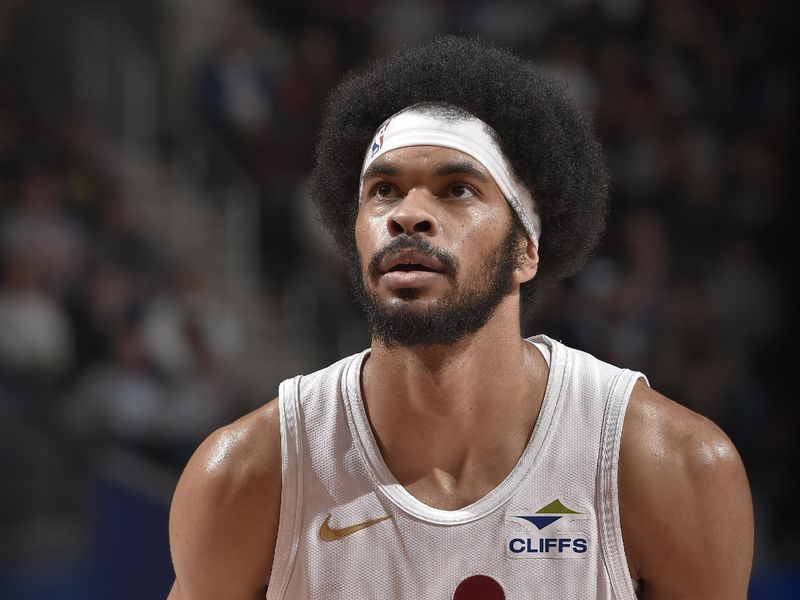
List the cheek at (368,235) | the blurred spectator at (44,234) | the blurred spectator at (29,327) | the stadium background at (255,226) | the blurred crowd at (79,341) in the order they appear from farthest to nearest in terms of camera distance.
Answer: the blurred spectator at (44,234), the blurred spectator at (29,327), the stadium background at (255,226), the blurred crowd at (79,341), the cheek at (368,235)

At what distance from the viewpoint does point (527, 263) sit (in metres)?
3.08

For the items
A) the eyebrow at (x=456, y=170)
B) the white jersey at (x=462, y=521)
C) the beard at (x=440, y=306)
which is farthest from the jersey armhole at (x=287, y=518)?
the eyebrow at (x=456, y=170)

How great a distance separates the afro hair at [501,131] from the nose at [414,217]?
0.34 m

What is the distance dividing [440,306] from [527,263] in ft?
1.32

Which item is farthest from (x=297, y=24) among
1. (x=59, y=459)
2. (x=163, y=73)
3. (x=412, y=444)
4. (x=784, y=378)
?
(x=412, y=444)

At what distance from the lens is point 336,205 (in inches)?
134

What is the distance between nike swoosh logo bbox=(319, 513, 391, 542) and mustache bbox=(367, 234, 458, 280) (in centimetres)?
66

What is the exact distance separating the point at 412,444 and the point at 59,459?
429 centimetres

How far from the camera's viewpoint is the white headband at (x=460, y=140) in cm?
294

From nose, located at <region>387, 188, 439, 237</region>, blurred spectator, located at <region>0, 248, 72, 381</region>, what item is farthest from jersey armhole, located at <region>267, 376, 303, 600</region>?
blurred spectator, located at <region>0, 248, 72, 381</region>

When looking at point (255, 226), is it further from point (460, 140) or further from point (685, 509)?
point (685, 509)

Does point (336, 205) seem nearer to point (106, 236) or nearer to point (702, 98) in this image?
point (106, 236)

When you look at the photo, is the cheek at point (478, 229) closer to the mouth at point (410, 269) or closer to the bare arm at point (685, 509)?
the mouth at point (410, 269)

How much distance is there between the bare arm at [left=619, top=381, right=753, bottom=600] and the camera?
2838 millimetres
